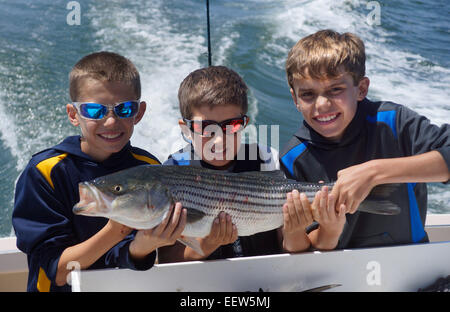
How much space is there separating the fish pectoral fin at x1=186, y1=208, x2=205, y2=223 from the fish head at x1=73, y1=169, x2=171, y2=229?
0.11 metres

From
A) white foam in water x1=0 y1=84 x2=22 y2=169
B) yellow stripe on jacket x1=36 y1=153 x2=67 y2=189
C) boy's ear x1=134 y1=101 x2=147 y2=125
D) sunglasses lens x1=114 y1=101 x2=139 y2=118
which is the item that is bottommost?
white foam in water x1=0 y1=84 x2=22 y2=169

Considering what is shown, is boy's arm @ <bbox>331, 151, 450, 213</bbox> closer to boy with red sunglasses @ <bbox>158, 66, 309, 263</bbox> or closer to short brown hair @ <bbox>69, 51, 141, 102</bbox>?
boy with red sunglasses @ <bbox>158, 66, 309, 263</bbox>

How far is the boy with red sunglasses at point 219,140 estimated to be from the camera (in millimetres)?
2543

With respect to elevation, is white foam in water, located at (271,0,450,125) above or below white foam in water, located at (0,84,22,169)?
above

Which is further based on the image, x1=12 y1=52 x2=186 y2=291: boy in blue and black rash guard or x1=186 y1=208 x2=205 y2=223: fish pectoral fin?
x1=12 y1=52 x2=186 y2=291: boy in blue and black rash guard

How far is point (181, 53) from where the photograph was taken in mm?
8992

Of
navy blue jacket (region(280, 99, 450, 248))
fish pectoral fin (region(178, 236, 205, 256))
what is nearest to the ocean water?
navy blue jacket (region(280, 99, 450, 248))

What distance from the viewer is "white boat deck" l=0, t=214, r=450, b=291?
214 cm

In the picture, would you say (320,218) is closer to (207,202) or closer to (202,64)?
(207,202)

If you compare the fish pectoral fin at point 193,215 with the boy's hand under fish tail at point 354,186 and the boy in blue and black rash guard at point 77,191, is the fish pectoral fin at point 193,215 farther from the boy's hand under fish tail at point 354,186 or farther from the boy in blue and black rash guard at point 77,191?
the boy's hand under fish tail at point 354,186

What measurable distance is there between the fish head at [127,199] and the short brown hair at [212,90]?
0.73m

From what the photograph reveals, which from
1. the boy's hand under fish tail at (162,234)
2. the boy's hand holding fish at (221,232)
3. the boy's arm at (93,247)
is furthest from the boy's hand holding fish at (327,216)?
the boy's arm at (93,247)
